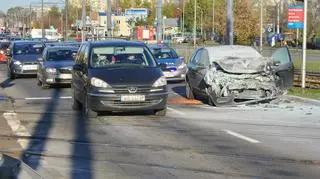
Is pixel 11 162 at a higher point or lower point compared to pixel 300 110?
higher

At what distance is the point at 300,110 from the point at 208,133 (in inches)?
179

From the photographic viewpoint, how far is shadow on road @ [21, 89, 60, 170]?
8692 mm

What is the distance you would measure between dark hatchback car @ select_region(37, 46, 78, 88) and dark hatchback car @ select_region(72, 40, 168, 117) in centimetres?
803

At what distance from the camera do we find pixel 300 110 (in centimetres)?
1504

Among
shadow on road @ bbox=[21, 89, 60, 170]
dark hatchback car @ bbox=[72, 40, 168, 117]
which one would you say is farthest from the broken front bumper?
shadow on road @ bbox=[21, 89, 60, 170]

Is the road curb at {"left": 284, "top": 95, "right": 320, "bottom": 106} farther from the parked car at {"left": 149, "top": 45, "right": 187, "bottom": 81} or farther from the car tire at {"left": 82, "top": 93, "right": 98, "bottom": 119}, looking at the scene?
the parked car at {"left": 149, "top": 45, "right": 187, "bottom": 81}

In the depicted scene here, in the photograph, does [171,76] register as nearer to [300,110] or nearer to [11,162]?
[300,110]

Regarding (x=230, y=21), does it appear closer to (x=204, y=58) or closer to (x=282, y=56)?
(x=282, y=56)

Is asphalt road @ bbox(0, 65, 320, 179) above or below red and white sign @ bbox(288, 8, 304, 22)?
below

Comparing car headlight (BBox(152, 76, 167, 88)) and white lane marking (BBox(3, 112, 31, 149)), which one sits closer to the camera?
white lane marking (BBox(3, 112, 31, 149))

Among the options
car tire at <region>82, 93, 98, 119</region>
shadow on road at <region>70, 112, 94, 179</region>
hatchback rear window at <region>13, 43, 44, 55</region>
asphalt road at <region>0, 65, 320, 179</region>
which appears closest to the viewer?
shadow on road at <region>70, 112, 94, 179</region>

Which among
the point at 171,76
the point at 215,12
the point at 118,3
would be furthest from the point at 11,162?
the point at 118,3

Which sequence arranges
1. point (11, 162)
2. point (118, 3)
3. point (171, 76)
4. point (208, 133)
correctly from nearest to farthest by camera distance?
point (11, 162) → point (208, 133) → point (171, 76) → point (118, 3)

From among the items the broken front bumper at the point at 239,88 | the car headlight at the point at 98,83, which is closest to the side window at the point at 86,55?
the car headlight at the point at 98,83
